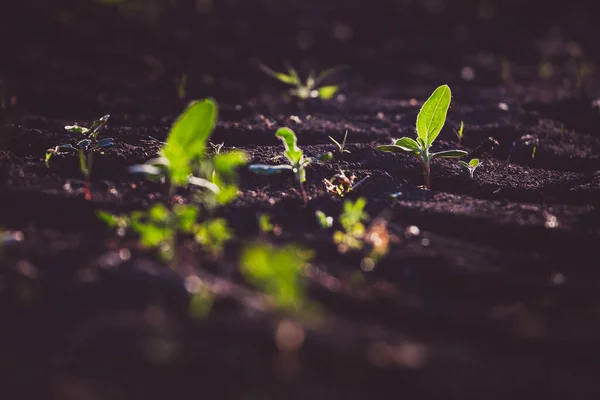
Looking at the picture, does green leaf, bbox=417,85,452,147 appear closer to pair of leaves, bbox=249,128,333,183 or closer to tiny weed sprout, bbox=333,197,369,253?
pair of leaves, bbox=249,128,333,183

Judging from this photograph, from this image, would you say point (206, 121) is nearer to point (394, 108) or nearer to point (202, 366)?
point (202, 366)

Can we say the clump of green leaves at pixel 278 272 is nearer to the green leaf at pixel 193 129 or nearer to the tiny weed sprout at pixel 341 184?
the green leaf at pixel 193 129

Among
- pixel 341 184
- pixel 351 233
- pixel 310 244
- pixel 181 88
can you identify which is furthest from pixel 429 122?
pixel 181 88

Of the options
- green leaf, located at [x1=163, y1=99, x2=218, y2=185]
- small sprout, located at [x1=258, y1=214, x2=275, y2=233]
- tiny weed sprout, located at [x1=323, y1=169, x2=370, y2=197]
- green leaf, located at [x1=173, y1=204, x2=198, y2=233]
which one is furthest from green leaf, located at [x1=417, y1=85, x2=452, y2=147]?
green leaf, located at [x1=173, y1=204, x2=198, y2=233]

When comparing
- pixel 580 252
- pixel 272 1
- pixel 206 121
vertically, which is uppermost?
pixel 272 1

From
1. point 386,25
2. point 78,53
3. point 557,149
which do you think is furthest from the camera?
point 386,25

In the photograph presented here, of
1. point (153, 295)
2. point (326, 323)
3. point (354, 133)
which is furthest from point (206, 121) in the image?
point (354, 133)

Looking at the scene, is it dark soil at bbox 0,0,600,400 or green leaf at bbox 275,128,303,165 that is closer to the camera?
dark soil at bbox 0,0,600,400

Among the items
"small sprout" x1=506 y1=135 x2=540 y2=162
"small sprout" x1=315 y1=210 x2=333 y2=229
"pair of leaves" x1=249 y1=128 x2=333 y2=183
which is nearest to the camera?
"small sprout" x1=315 y1=210 x2=333 y2=229
